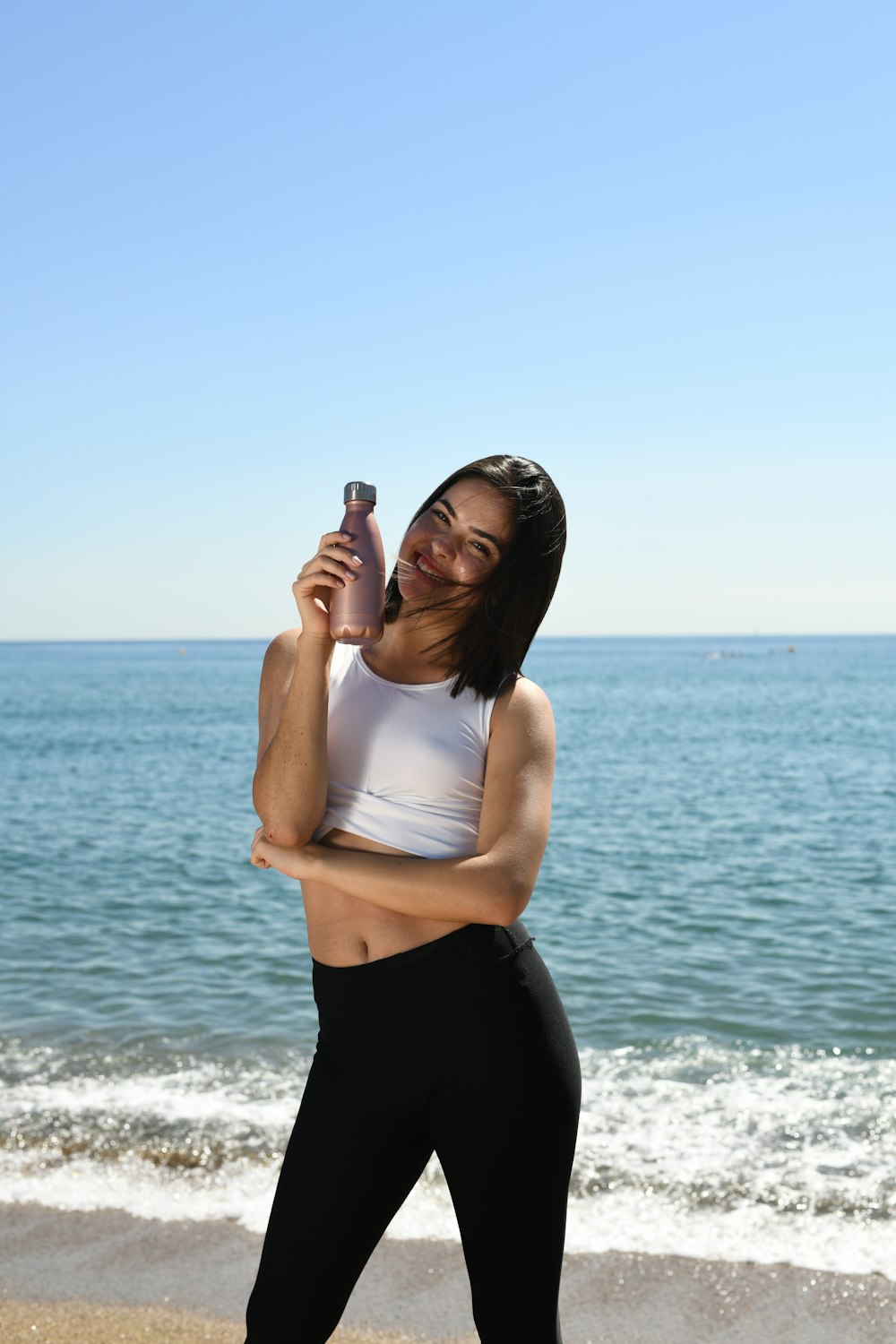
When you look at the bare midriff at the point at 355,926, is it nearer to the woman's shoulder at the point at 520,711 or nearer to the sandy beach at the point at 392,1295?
the woman's shoulder at the point at 520,711

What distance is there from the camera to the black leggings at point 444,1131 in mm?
2152

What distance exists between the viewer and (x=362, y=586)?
2.22m

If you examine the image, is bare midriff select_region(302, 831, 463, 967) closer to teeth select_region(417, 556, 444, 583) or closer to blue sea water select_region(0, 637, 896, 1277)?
teeth select_region(417, 556, 444, 583)

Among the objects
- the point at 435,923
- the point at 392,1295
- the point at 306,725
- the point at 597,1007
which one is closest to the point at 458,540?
the point at 306,725

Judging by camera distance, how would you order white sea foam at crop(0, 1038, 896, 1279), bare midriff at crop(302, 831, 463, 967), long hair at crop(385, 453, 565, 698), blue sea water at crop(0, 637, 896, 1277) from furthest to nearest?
blue sea water at crop(0, 637, 896, 1277), white sea foam at crop(0, 1038, 896, 1279), long hair at crop(385, 453, 565, 698), bare midriff at crop(302, 831, 463, 967)

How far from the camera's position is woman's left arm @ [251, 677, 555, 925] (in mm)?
2199

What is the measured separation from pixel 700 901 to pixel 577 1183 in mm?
8542

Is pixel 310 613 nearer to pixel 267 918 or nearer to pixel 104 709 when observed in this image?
pixel 267 918

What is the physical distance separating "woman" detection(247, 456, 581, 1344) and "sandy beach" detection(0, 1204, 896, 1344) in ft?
7.25

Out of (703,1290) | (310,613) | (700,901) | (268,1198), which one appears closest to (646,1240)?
(703,1290)

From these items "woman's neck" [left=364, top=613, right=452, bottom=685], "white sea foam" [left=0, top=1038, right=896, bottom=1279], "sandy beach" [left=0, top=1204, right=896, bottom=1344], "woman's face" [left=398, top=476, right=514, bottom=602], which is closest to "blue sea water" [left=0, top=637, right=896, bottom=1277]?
"white sea foam" [left=0, top=1038, right=896, bottom=1279]

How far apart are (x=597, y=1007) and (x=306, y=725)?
7626 millimetres

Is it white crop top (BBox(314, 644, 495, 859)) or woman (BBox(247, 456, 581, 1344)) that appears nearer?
woman (BBox(247, 456, 581, 1344))

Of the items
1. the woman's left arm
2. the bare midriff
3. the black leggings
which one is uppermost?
the woman's left arm
